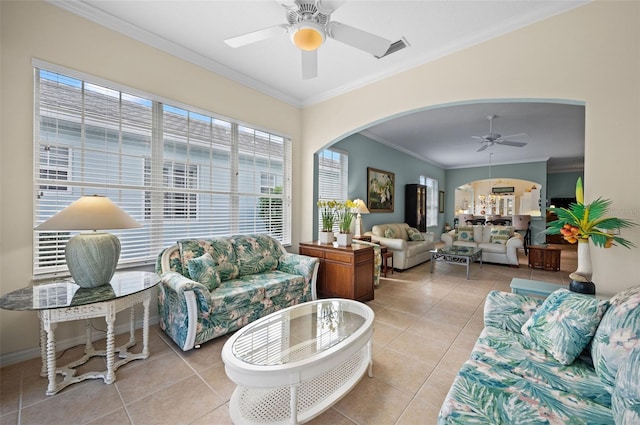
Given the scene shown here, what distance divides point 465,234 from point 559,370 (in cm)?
579

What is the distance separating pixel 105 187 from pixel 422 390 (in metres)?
3.25

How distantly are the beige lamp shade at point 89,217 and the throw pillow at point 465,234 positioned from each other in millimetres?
6958

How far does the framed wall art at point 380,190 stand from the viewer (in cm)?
602

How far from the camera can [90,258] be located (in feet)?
6.39

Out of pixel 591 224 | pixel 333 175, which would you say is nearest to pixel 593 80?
pixel 591 224

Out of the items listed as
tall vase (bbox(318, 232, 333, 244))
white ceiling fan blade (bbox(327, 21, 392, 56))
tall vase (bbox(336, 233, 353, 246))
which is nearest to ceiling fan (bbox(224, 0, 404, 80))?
white ceiling fan blade (bbox(327, 21, 392, 56))

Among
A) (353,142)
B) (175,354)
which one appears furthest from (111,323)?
(353,142)

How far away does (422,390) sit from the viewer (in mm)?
1824

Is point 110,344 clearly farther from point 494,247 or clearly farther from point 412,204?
point 412,204

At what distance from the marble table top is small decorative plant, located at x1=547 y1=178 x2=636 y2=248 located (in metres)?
3.34

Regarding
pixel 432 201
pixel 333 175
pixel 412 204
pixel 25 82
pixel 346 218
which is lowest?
pixel 346 218

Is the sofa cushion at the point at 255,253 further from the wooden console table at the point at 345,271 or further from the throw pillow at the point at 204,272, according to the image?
the wooden console table at the point at 345,271

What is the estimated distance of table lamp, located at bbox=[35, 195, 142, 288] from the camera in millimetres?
1862

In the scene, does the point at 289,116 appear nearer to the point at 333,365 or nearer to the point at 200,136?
the point at 200,136
